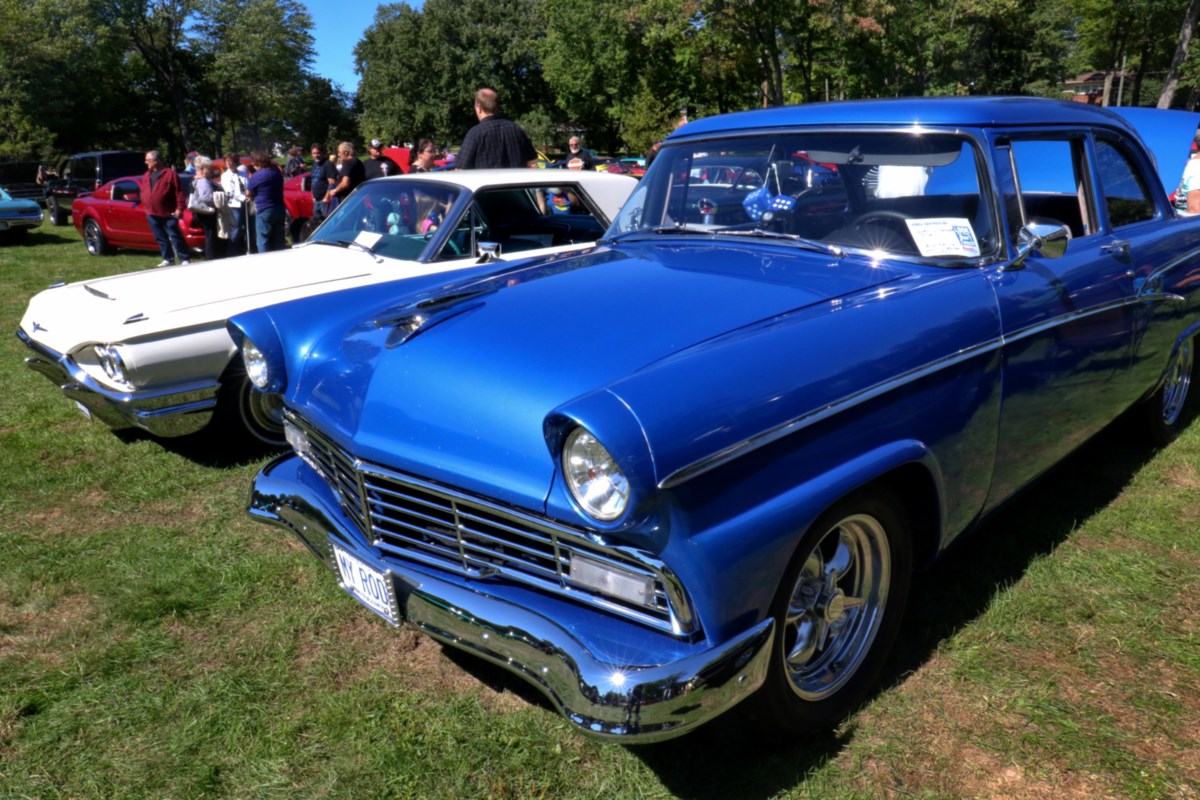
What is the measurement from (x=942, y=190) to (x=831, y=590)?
142 cm

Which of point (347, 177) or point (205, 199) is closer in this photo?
point (347, 177)

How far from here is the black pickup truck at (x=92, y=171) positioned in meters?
17.9

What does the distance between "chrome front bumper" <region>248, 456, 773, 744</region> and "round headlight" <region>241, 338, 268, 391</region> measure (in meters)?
0.86

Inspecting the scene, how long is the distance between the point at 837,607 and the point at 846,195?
1.48m

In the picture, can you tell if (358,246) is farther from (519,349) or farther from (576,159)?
(576,159)

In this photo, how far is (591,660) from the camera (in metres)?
1.96

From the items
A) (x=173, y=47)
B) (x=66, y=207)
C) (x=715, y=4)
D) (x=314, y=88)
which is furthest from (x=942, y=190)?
(x=314, y=88)

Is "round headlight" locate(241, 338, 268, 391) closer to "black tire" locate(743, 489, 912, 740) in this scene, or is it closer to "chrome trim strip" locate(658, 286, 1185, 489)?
"chrome trim strip" locate(658, 286, 1185, 489)

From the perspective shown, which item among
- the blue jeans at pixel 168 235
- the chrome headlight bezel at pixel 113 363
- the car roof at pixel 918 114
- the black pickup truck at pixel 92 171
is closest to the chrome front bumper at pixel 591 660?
the car roof at pixel 918 114

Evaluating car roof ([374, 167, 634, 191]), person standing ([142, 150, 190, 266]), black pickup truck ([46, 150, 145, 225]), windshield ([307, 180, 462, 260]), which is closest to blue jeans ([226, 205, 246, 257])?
person standing ([142, 150, 190, 266])

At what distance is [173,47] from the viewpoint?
45.3 meters

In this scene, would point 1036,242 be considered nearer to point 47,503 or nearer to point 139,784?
point 139,784

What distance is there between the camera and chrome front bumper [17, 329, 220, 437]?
4301mm

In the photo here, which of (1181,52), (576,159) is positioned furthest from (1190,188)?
(1181,52)
